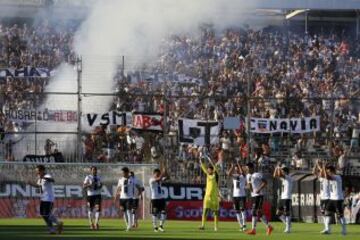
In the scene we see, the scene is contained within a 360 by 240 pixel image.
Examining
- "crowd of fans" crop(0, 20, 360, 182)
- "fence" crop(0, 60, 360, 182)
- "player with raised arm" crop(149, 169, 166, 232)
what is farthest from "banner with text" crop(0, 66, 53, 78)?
"player with raised arm" crop(149, 169, 166, 232)

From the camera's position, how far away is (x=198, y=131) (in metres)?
45.6

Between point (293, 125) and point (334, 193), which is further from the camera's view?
point (293, 125)

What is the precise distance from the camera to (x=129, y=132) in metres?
45.5

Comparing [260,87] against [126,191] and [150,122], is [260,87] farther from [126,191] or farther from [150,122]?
[126,191]

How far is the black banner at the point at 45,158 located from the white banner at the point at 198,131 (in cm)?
457

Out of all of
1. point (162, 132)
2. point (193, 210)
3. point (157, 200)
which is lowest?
point (193, 210)

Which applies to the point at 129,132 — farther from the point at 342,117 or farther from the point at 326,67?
the point at 326,67

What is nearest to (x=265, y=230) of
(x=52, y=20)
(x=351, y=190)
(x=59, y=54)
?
(x=351, y=190)

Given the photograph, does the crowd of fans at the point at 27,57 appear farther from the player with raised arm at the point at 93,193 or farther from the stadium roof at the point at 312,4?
the stadium roof at the point at 312,4

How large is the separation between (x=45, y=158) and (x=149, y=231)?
28.1ft

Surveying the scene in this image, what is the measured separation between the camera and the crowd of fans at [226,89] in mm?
45406

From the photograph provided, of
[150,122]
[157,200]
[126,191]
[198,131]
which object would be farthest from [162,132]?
[126,191]

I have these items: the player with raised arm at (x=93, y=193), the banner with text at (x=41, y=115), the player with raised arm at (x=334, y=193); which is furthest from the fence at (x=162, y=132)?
the player with raised arm at (x=334, y=193)

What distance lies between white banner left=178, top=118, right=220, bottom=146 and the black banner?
4.57m
